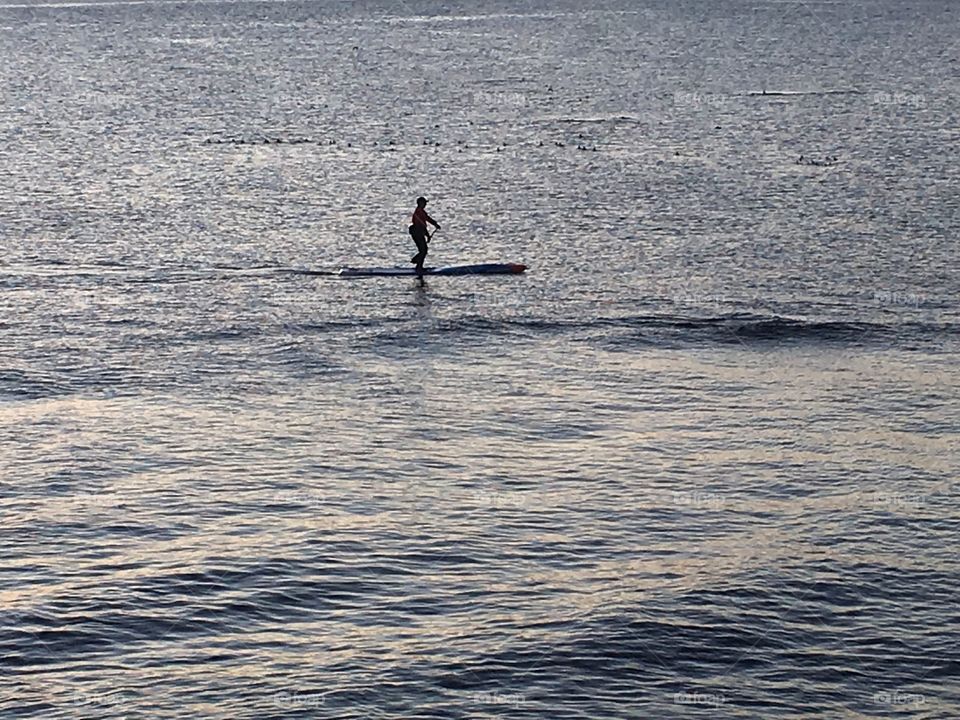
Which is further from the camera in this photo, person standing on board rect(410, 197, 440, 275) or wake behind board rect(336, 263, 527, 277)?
wake behind board rect(336, 263, 527, 277)

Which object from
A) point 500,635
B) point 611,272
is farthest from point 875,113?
point 500,635

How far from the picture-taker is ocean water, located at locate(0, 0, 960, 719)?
91.9ft

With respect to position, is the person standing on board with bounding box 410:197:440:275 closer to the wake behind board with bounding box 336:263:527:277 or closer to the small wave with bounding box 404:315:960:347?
the wake behind board with bounding box 336:263:527:277

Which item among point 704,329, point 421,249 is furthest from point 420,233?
point 704,329

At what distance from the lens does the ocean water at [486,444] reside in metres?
28.0

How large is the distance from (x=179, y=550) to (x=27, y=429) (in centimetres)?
805

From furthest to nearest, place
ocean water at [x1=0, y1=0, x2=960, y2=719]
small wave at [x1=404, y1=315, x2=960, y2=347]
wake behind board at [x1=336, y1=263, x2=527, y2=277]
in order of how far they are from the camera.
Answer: wake behind board at [x1=336, y1=263, x2=527, y2=277] → small wave at [x1=404, y1=315, x2=960, y2=347] → ocean water at [x1=0, y1=0, x2=960, y2=719]

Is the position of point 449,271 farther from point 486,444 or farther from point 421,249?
point 486,444

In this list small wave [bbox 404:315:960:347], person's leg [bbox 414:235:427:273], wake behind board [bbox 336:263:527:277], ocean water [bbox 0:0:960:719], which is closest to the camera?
ocean water [bbox 0:0:960:719]

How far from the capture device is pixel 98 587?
1206 inches

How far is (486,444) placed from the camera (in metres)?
37.8

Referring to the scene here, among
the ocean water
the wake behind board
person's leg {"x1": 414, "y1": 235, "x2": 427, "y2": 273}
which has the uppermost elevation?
person's leg {"x1": 414, "y1": 235, "x2": 427, "y2": 273}

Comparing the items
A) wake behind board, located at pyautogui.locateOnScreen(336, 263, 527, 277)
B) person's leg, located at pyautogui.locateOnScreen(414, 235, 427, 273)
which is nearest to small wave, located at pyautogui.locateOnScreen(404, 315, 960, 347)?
person's leg, located at pyautogui.locateOnScreen(414, 235, 427, 273)

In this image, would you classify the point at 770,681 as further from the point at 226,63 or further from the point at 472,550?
the point at 226,63
